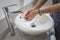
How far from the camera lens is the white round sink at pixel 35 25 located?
914 millimetres

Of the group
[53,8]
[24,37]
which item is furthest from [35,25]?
[53,8]

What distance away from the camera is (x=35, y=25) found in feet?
3.45

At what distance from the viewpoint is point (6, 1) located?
1061 mm

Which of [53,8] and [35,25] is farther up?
[53,8]

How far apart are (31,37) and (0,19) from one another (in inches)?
13.5

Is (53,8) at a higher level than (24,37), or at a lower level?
higher

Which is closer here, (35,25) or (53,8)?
(53,8)

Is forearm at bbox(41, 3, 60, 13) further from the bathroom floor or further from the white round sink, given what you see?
the bathroom floor

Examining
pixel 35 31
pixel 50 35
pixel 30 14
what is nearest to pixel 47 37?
pixel 50 35

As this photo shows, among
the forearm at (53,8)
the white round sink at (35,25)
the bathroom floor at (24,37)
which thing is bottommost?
the bathroom floor at (24,37)

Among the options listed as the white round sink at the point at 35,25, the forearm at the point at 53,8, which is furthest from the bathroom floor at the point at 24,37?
the forearm at the point at 53,8

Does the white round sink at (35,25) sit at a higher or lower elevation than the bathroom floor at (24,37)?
higher

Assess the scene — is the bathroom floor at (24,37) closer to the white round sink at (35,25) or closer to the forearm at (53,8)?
the white round sink at (35,25)

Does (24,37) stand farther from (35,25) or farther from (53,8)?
(53,8)
